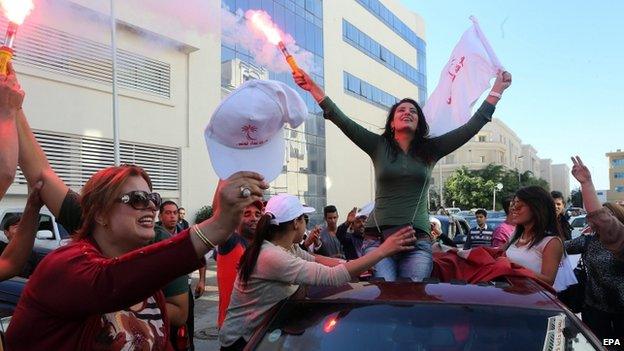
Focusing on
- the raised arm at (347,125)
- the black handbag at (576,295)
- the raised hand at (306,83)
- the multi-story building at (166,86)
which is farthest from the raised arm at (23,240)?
the black handbag at (576,295)

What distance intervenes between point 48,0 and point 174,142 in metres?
13.0

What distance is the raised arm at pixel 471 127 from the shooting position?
11.9ft

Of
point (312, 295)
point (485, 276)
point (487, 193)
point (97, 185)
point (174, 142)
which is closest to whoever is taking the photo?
point (97, 185)

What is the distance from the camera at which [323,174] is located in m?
30.9

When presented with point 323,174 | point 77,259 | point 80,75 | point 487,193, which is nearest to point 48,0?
point 77,259

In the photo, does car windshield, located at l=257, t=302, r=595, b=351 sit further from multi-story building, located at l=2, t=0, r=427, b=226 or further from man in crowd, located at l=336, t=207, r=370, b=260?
man in crowd, located at l=336, t=207, r=370, b=260

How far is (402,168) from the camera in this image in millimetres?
3508

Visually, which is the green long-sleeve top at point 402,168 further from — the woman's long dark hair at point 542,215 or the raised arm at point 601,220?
the raised arm at point 601,220

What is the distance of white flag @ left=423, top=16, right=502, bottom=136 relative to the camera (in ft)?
12.1

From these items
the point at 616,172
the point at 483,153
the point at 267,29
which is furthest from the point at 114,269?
the point at 616,172

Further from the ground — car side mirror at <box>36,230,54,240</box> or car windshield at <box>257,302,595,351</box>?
car windshield at <box>257,302,595,351</box>

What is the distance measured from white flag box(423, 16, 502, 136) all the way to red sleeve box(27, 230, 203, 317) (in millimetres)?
2549

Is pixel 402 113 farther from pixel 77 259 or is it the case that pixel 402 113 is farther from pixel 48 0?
pixel 48 0

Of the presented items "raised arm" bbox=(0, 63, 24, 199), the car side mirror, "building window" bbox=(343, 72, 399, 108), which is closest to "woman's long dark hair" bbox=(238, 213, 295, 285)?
"raised arm" bbox=(0, 63, 24, 199)
